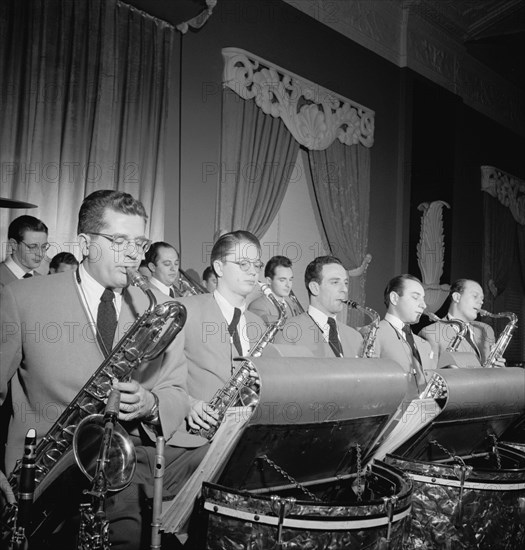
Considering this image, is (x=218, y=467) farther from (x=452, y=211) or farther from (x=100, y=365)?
(x=452, y=211)

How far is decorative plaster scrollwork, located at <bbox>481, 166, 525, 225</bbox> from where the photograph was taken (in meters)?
10.3

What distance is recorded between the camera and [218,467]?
7.40ft

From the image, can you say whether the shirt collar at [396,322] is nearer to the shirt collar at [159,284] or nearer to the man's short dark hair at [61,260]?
the shirt collar at [159,284]

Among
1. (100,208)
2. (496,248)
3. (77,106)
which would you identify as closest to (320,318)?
(100,208)

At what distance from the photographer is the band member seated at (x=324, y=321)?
3809mm

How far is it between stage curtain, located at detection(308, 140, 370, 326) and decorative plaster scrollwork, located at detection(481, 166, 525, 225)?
3297 mm

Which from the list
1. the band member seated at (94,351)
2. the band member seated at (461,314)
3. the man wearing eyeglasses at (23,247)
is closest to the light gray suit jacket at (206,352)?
the band member seated at (94,351)

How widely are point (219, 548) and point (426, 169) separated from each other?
7.69 metres

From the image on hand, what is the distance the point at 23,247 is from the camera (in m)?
4.49

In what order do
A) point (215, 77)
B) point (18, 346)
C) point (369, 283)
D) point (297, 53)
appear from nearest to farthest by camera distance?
point (18, 346) → point (215, 77) → point (297, 53) → point (369, 283)

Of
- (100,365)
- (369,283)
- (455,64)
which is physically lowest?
(100,365)

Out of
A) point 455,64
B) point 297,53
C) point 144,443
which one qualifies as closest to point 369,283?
point 297,53

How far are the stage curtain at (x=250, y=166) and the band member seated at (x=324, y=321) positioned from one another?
224 centimetres

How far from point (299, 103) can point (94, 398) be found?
561cm
